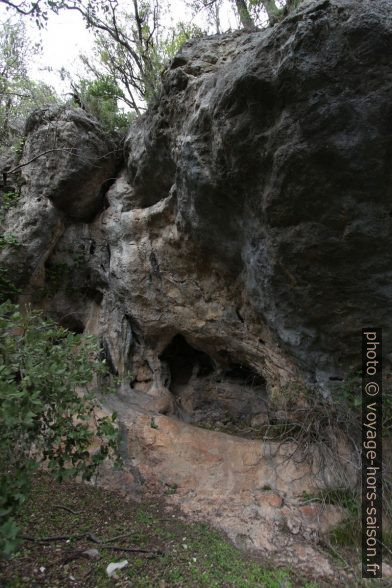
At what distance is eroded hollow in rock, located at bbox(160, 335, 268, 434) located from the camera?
5508 mm

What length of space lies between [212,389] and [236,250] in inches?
102

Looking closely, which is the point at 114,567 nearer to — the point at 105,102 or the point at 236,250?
the point at 236,250

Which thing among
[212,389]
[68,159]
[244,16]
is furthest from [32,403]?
[244,16]

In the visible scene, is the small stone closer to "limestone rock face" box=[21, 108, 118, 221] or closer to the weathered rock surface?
the weathered rock surface

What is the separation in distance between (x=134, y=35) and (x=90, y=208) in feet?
10.4

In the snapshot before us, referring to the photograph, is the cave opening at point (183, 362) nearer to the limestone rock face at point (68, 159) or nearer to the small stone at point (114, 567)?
the limestone rock face at point (68, 159)

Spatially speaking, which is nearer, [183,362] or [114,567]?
[114,567]

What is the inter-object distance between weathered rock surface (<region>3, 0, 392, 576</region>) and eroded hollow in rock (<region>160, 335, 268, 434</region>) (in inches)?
1.1

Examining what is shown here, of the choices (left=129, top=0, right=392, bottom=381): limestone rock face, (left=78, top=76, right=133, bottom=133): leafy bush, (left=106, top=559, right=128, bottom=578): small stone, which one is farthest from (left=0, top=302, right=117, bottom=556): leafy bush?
(left=78, top=76, right=133, bottom=133): leafy bush

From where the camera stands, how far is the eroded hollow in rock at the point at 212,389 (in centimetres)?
551

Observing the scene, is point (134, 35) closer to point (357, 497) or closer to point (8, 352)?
point (8, 352)

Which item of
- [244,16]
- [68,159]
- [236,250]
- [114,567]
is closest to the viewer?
[114,567]

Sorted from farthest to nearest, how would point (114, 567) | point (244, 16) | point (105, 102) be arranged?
point (105, 102) < point (244, 16) < point (114, 567)

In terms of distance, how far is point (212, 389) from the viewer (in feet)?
19.5
